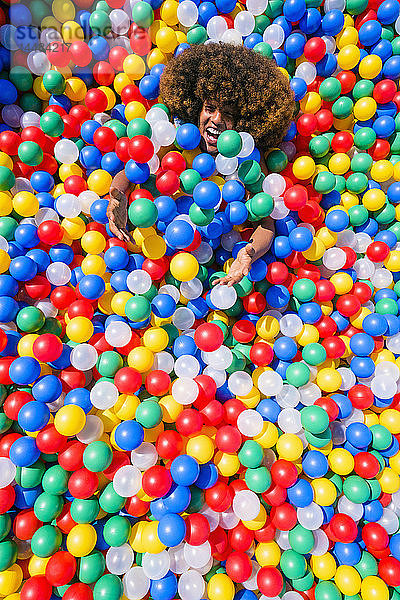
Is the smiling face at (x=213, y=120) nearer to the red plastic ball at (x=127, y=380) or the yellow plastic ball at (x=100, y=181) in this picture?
the yellow plastic ball at (x=100, y=181)

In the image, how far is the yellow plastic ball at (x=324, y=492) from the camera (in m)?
1.46

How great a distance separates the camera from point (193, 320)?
1803 mm

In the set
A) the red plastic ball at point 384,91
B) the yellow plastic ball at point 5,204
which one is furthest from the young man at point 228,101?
the red plastic ball at point 384,91

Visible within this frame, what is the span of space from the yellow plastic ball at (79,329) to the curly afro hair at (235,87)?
1177mm

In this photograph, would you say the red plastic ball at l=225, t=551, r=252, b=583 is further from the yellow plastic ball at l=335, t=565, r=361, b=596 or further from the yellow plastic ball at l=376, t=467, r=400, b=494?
the yellow plastic ball at l=376, t=467, r=400, b=494

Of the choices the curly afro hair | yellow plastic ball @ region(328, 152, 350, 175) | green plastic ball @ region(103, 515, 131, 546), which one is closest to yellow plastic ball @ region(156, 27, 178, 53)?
the curly afro hair

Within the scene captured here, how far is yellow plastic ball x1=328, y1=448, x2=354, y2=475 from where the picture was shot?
5.01 feet

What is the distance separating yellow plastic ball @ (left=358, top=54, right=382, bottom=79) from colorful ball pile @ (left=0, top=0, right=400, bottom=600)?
0.01 metres

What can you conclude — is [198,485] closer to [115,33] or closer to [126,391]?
[126,391]

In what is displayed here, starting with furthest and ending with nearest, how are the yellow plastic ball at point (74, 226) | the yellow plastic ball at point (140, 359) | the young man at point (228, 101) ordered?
the yellow plastic ball at point (74, 226)
the young man at point (228, 101)
the yellow plastic ball at point (140, 359)

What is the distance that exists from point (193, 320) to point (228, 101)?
1048 millimetres

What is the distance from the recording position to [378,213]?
6.86ft

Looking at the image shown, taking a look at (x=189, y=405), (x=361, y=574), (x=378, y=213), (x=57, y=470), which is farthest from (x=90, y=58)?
(x=361, y=574)

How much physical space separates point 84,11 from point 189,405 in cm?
248
